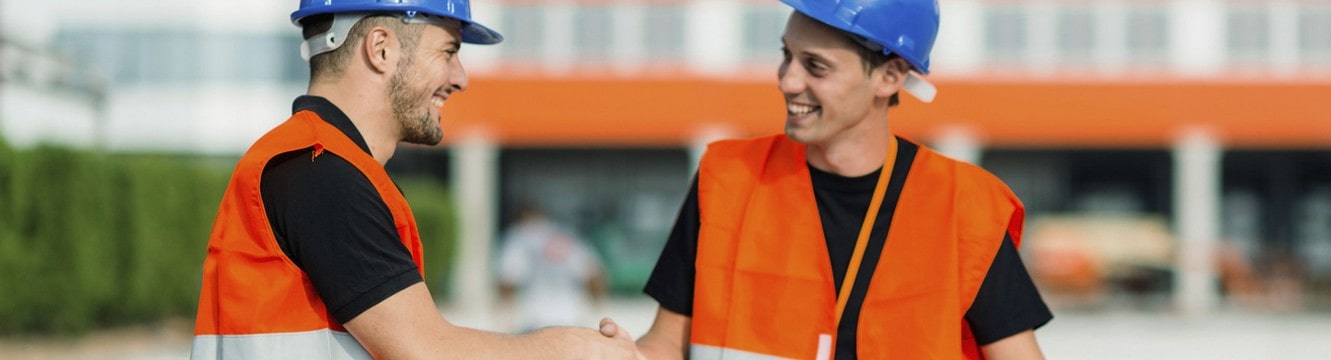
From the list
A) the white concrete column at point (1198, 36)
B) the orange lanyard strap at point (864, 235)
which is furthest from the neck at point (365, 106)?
the white concrete column at point (1198, 36)

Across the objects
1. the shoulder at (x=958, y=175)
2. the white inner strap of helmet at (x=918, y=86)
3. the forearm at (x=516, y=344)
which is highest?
the white inner strap of helmet at (x=918, y=86)

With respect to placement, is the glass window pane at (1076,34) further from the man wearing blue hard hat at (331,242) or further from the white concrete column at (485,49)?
the man wearing blue hard hat at (331,242)

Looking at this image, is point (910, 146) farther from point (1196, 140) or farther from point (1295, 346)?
point (1196, 140)

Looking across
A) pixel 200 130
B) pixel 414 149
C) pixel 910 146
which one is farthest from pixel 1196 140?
pixel 910 146

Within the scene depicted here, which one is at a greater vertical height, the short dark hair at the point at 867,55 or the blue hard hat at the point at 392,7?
the blue hard hat at the point at 392,7

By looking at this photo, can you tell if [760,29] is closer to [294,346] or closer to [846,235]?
[846,235]

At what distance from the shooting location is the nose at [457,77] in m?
3.42

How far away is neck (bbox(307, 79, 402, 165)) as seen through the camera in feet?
10.6

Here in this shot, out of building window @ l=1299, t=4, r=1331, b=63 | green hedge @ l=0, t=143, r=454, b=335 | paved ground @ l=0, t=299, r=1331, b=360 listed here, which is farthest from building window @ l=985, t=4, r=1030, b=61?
green hedge @ l=0, t=143, r=454, b=335

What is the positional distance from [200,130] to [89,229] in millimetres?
17545

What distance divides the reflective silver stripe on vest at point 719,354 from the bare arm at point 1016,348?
1.64ft

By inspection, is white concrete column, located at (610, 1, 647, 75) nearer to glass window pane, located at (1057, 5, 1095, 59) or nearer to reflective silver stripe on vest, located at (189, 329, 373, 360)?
glass window pane, located at (1057, 5, 1095, 59)

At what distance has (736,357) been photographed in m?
3.56

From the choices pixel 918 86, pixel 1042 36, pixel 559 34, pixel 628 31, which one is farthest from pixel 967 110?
pixel 918 86
